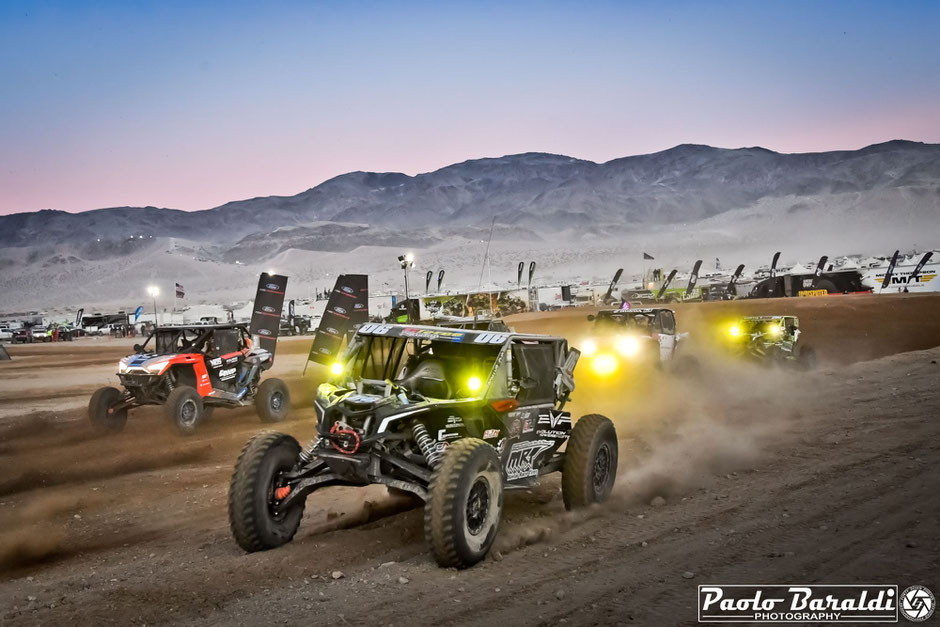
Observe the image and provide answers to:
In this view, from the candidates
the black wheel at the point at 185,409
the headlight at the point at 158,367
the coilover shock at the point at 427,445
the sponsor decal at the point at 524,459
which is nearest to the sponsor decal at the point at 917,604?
the sponsor decal at the point at 524,459

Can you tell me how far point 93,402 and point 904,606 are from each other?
13.6m

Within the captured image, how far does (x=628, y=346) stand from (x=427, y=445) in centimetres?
1198

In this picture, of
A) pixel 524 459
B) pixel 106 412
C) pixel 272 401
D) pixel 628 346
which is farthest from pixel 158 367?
pixel 628 346

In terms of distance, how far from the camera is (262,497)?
21.5 ft

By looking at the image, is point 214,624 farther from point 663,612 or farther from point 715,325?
point 715,325

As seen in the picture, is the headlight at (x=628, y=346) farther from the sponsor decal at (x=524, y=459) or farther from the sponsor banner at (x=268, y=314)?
the sponsor banner at (x=268, y=314)

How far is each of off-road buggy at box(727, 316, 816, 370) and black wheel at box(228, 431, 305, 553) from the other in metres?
16.5

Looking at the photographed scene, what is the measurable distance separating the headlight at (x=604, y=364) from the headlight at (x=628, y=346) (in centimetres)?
28

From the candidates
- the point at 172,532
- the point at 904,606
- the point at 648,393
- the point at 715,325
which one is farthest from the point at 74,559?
the point at 715,325

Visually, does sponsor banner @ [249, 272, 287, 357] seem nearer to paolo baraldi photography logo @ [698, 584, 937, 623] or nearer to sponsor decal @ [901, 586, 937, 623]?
paolo baraldi photography logo @ [698, 584, 937, 623]

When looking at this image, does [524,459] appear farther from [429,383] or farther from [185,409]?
[185,409]

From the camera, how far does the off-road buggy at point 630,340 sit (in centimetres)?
1772

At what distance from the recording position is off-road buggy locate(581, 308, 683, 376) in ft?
58.1

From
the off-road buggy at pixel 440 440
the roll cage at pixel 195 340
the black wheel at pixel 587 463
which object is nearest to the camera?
the off-road buggy at pixel 440 440
